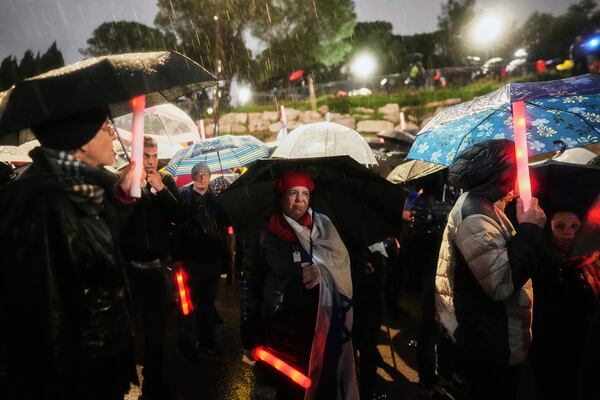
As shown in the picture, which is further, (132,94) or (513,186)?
(513,186)

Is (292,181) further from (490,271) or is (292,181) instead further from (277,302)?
(490,271)

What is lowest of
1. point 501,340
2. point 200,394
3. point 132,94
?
point 200,394

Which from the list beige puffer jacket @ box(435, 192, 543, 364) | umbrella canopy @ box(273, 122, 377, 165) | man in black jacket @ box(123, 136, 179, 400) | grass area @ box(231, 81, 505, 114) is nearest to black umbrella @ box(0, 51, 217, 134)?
man in black jacket @ box(123, 136, 179, 400)

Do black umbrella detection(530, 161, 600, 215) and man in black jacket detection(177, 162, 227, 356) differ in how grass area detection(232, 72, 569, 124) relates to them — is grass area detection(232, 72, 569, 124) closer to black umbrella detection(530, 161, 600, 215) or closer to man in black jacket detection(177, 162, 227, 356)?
man in black jacket detection(177, 162, 227, 356)

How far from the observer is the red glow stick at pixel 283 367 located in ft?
8.40

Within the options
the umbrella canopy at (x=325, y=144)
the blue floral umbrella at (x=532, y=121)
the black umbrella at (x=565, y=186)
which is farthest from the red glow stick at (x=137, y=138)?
the black umbrella at (x=565, y=186)

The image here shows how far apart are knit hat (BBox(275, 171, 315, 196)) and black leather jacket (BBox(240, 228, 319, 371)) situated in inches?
13.9

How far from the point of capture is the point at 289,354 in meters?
2.64

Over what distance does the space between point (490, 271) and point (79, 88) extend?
2.25m

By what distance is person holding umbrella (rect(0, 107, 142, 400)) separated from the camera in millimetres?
1499

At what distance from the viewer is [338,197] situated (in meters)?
3.11

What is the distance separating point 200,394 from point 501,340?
299 cm

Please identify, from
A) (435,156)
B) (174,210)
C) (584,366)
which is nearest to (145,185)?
(174,210)

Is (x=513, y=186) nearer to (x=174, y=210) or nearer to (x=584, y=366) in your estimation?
(x=584, y=366)
